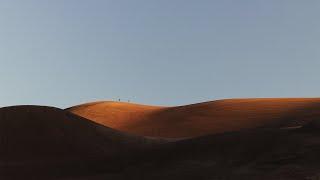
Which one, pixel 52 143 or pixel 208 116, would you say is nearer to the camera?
pixel 52 143

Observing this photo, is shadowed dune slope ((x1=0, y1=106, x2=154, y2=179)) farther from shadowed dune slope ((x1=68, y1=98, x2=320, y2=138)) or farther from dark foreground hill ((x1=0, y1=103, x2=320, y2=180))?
shadowed dune slope ((x1=68, y1=98, x2=320, y2=138))

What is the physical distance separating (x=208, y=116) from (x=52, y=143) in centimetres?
1815

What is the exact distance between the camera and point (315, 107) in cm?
3234

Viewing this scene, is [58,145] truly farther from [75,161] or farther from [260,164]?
[260,164]

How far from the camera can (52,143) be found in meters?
19.1

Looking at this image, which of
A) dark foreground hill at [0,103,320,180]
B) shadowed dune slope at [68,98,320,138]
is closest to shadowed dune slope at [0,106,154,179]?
dark foreground hill at [0,103,320,180]

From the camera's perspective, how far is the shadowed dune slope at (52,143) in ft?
56.4

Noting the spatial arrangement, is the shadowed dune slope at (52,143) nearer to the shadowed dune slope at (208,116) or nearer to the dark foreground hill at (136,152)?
the dark foreground hill at (136,152)

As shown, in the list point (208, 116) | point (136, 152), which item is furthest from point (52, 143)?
point (208, 116)

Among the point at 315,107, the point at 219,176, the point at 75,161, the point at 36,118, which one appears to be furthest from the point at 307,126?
the point at 315,107

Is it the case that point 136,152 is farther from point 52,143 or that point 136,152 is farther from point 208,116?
point 208,116

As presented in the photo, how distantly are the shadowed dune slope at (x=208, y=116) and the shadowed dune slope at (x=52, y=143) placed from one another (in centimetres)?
1152

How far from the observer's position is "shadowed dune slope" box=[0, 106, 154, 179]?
56.4ft

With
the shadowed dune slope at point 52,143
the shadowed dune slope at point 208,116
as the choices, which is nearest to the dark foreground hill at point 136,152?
the shadowed dune slope at point 52,143
